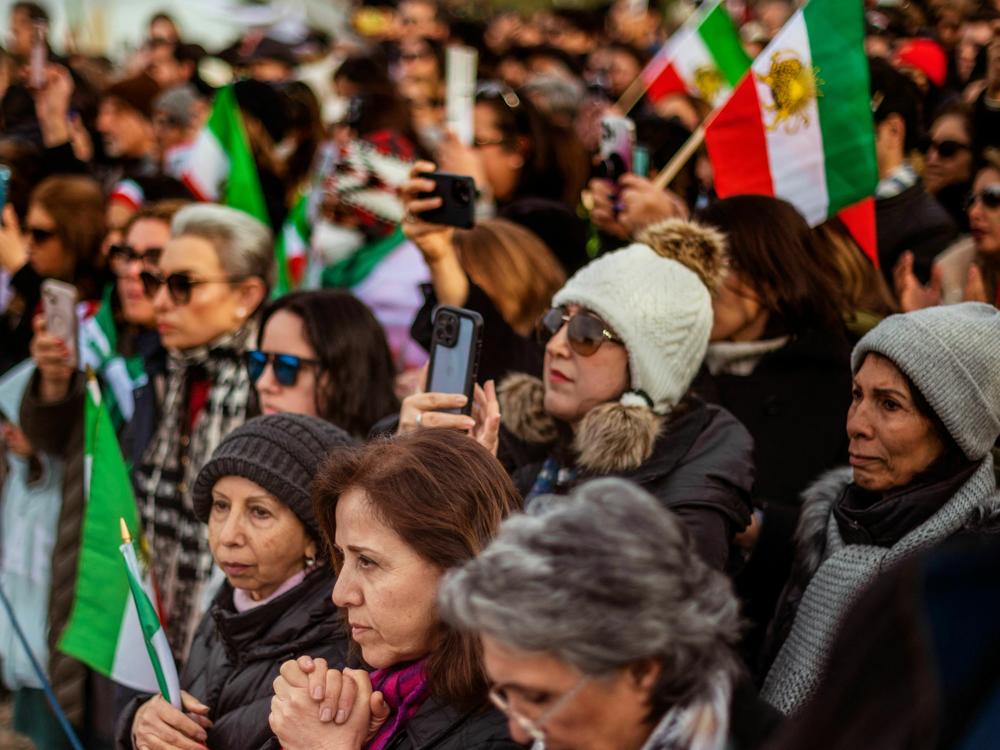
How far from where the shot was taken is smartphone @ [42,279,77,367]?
188 inches

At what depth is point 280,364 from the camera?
400cm

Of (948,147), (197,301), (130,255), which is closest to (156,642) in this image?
(197,301)

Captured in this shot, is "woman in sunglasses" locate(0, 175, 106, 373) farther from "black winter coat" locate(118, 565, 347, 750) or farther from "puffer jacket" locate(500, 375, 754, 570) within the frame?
"puffer jacket" locate(500, 375, 754, 570)

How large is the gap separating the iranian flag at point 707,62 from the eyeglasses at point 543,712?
162 inches

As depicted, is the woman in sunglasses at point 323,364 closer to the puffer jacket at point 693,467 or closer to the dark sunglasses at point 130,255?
the puffer jacket at point 693,467

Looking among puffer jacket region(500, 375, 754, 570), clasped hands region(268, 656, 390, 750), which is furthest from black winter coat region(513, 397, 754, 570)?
clasped hands region(268, 656, 390, 750)

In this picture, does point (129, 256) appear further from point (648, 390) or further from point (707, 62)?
point (707, 62)

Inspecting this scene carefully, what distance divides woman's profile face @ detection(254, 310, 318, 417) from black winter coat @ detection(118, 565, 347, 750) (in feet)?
2.97

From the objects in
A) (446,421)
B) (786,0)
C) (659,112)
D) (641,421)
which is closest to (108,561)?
(446,421)

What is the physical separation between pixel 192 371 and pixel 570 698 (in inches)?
115

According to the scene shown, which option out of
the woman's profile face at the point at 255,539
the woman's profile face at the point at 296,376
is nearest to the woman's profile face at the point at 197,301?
the woman's profile face at the point at 296,376

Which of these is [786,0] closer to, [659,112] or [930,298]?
[659,112]

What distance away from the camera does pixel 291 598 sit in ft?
10.1

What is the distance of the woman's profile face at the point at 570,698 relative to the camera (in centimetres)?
190
